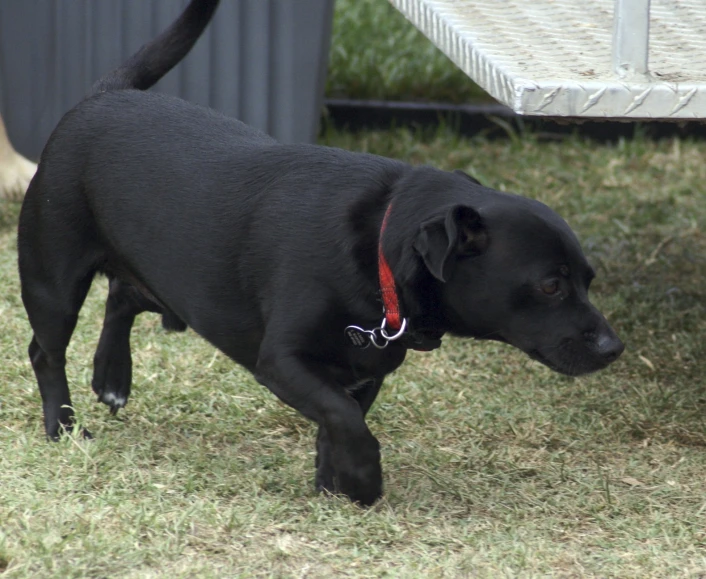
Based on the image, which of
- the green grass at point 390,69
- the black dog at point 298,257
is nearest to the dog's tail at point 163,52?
the black dog at point 298,257

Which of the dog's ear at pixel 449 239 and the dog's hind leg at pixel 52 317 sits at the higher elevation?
the dog's ear at pixel 449 239

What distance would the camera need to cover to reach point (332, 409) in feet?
9.16

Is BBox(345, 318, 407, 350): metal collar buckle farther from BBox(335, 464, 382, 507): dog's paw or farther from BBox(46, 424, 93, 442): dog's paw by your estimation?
BBox(46, 424, 93, 442): dog's paw

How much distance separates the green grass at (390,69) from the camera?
25.4 feet

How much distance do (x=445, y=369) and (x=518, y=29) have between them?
1.23 meters

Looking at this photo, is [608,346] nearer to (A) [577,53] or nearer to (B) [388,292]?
(B) [388,292]

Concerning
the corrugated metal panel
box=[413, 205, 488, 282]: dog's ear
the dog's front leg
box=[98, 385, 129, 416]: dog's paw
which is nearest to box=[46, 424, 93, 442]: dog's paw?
box=[98, 385, 129, 416]: dog's paw

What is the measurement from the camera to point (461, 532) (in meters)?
2.87

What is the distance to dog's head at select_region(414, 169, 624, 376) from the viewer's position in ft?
9.02

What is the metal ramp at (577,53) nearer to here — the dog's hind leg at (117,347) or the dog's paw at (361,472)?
the dog's paw at (361,472)

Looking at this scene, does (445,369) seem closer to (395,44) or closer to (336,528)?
(336,528)

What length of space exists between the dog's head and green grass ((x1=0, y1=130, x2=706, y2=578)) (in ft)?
1.59

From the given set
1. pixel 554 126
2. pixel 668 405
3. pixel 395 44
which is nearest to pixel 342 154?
pixel 668 405

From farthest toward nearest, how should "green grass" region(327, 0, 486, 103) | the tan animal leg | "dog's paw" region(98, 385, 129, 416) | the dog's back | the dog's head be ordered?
"green grass" region(327, 0, 486, 103)
the tan animal leg
"dog's paw" region(98, 385, 129, 416)
the dog's back
the dog's head
